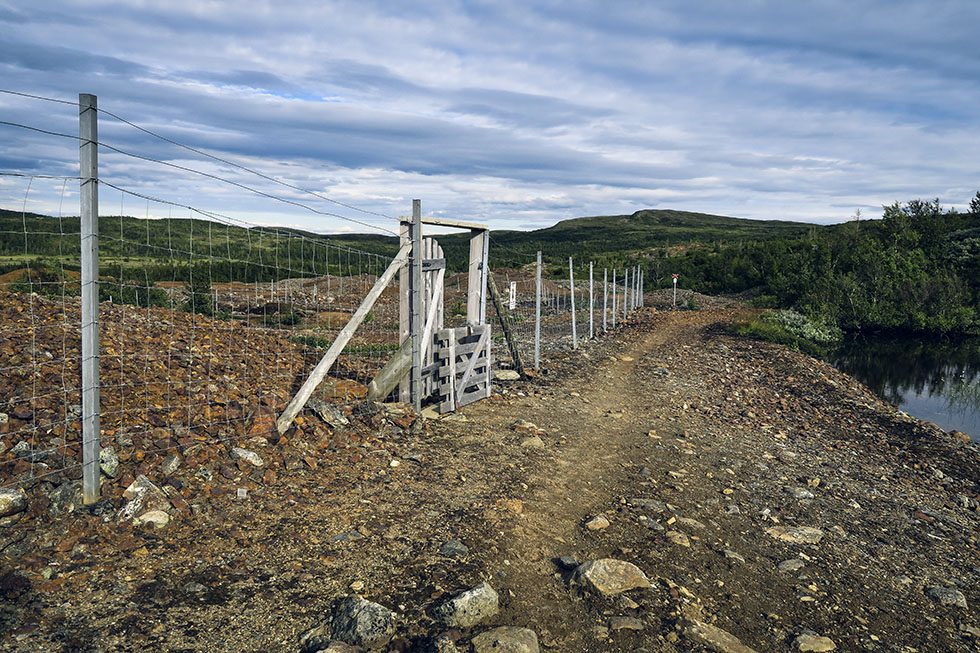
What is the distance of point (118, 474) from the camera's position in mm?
5457

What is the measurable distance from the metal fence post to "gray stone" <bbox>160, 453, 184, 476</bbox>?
3.45m

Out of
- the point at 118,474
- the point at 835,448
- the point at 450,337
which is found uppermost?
the point at 450,337

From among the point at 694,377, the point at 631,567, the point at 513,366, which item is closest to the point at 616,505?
the point at 631,567

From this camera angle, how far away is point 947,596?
5.12 metres

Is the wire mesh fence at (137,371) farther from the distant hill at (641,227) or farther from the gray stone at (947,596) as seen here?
the distant hill at (641,227)

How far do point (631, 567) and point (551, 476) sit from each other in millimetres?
2285

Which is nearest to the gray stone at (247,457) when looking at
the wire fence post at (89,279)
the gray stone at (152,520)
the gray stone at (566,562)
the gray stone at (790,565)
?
the gray stone at (152,520)

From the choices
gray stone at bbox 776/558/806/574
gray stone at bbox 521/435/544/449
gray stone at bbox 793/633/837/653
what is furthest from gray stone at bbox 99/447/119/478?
gray stone at bbox 776/558/806/574

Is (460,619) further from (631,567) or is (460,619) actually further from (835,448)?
(835,448)

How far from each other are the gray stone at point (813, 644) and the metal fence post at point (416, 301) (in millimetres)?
5503

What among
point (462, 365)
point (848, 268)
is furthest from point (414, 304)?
point (848, 268)

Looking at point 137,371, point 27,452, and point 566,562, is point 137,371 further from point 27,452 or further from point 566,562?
point 566,562

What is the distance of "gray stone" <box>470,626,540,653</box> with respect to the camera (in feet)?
12.5

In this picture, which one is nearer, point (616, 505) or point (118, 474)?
point (118, 474)
